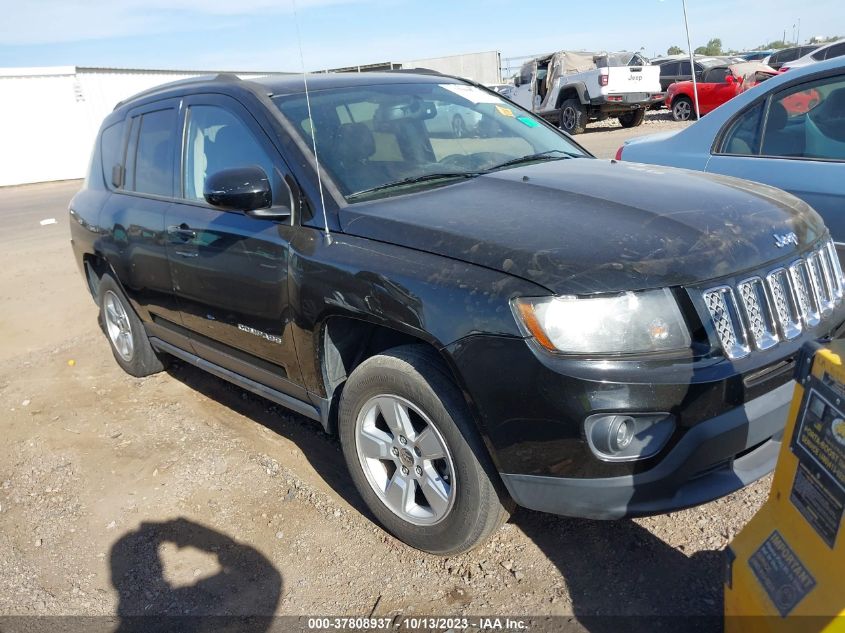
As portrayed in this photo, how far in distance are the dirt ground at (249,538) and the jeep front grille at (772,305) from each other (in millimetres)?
912

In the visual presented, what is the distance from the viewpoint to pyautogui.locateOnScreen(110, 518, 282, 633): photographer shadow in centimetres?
270

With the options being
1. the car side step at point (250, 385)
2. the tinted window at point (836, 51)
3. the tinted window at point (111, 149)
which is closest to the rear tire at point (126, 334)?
the car side step at point (250, 385)

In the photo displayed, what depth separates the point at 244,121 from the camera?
3.42 metres

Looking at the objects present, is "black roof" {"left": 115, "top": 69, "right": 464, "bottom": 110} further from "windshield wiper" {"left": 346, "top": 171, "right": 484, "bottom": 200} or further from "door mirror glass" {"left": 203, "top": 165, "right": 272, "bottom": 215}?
"windshield wiper" {"left": 346, "top": 171, "right": 484, "bottom": 200}

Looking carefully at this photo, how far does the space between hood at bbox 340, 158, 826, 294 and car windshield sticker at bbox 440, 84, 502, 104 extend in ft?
3.39

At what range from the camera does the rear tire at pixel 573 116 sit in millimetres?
19375

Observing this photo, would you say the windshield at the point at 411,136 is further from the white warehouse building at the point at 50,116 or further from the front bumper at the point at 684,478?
the white warehouse building at the point at 50,116

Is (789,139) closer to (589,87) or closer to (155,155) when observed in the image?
(155,155)

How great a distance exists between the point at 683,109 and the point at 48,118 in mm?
21205

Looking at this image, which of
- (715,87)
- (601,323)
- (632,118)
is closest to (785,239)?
(601,323)

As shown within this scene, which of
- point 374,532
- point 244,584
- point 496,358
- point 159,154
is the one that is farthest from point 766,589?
point 159,154

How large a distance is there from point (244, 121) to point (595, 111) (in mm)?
17555

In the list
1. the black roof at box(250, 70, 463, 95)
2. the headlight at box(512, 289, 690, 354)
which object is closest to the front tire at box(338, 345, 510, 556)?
the headlight at box(512, 289, 690, 354)

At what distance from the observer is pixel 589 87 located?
61.3ft
